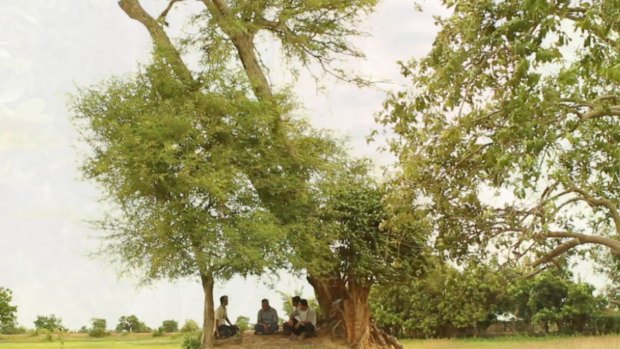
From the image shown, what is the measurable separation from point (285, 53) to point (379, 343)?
8.59 meters

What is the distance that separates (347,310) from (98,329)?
8.52 meters

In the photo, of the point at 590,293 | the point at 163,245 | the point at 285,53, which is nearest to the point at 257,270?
the point at 163,245

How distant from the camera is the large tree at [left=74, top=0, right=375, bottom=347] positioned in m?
17.9

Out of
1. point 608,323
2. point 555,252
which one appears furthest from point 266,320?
point 608,323

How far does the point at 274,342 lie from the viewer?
20.1 meters

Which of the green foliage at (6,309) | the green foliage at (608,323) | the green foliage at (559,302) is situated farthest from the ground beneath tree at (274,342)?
the green foliage at (608,323)

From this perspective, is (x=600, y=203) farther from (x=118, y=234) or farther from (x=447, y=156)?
(x=118, y=234)

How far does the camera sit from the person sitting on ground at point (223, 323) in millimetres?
20266

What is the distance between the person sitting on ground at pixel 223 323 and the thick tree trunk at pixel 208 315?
1.06 metres

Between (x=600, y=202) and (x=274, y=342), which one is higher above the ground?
(x=600, y=202)

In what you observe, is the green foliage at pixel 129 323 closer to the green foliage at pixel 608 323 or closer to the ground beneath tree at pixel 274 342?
the ground beneath tree at pixel 274 342

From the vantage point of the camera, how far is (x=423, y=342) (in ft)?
96.6

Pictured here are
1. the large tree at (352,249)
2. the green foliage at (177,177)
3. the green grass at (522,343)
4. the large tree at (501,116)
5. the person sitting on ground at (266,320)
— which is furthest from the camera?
the green grass at (522,343)

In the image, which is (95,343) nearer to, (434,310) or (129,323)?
(129,323)
